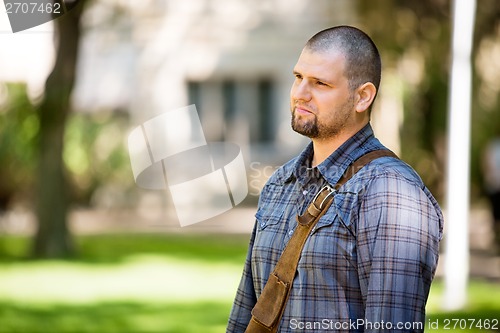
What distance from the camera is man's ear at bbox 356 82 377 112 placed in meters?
2.98

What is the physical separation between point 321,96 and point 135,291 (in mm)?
8447

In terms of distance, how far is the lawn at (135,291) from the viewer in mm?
8883

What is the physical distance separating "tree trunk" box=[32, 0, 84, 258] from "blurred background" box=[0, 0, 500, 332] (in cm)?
2

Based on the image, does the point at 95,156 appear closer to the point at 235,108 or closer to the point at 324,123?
the point at 235,108

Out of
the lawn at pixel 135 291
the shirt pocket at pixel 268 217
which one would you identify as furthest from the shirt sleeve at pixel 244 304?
the lawn at pixel 135 291

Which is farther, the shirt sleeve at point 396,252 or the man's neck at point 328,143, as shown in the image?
the man's neck at point 328,143

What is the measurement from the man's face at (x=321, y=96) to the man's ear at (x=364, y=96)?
0.9 inches

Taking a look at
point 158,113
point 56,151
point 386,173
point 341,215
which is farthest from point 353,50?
point 158,113

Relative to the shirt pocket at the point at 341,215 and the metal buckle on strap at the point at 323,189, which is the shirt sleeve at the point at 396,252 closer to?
the shirt pocket at the point at 341,215

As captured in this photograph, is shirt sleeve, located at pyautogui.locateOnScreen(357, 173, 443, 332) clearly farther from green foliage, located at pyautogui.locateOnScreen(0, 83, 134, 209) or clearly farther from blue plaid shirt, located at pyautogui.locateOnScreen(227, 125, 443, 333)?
green foliage, located at pyautogui.locateOnScreen(0, 83, 134, 209)

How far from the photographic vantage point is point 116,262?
13.8 metres

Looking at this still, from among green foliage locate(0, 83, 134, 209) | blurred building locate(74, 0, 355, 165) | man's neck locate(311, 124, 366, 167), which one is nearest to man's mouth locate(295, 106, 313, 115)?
man's neck locate(311, 124, 366, 167)

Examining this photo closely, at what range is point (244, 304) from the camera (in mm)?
3287

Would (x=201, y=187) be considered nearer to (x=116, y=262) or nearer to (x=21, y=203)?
(x=21, y=203)
